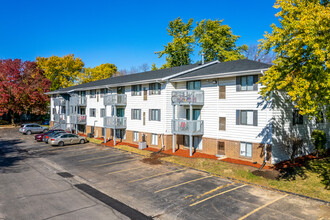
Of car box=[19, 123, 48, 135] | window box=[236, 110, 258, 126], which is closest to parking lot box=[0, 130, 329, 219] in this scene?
window box=[236, 110, 258, 126]

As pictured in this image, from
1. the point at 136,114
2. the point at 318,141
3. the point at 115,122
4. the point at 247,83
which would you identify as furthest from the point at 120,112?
the point at 318,141

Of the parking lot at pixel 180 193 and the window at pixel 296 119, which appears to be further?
the window at pixel 296 119

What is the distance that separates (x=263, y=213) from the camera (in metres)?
10.8

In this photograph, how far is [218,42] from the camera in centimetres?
4412

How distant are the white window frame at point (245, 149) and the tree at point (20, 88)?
44.7m

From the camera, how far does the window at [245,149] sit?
2002cm

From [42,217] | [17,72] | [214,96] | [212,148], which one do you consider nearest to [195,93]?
[214,96]

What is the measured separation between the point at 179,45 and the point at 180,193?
131 ft

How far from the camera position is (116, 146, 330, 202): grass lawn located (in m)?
13.7

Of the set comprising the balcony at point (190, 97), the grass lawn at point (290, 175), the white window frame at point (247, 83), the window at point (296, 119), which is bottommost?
the grass lawn at point (290, 175)

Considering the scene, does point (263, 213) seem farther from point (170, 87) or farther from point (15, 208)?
point (170, 87)

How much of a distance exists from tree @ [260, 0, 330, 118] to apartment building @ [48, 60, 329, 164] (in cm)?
464

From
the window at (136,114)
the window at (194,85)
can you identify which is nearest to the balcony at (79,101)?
the window at (136,114)

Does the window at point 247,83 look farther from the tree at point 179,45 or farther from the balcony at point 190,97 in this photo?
the tree at point 179,45
